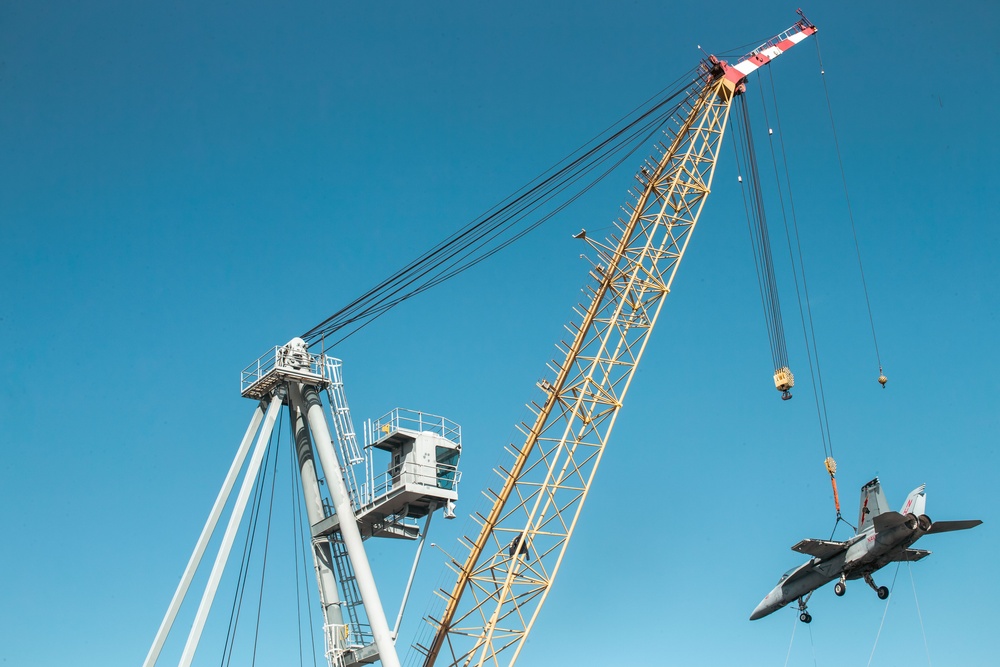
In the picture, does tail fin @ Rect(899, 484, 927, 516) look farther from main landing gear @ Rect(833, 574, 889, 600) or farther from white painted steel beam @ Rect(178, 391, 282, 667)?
white painted steel beam @ Rect(178, 391, 282, 667)

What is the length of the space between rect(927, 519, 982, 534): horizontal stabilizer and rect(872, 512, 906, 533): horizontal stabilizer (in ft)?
7.14

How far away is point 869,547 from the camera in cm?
5572

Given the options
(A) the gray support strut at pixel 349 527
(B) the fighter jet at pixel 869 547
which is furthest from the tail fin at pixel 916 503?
(A) the gray support strut at pixel 349 527

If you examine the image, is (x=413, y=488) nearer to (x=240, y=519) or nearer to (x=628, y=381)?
(x=240, y=519)

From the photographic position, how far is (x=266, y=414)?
187 ft

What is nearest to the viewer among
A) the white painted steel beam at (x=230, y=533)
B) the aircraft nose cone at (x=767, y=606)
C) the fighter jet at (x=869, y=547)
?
the white painted steel beam at (x=230, y=533)

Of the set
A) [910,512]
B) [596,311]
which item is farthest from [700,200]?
[910,512]

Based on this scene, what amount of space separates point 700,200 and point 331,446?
2492 cm

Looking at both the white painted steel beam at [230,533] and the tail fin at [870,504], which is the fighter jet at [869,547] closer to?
the tail fin at [870,504]

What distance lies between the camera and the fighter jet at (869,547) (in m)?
54.1

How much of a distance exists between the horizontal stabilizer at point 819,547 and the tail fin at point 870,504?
1353mm

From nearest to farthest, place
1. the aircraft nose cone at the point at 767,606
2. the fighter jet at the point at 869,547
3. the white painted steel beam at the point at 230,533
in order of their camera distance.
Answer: the white painted steel beam at the point at 230,533 < the fighter jet at the point at 869,547 < the aircraft nose cone at the point at 767,606

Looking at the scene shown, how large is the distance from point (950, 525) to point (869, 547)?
405cm

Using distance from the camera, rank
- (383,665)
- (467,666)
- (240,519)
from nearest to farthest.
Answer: (383,665), (240,519), (467,666)
